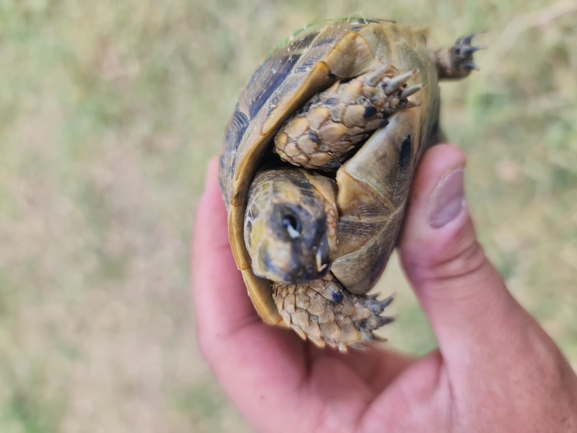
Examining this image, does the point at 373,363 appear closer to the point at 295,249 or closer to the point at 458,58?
the point at 295,249

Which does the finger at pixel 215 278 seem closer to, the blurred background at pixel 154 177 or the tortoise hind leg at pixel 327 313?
the tortoise hind leg at pixel 327 313

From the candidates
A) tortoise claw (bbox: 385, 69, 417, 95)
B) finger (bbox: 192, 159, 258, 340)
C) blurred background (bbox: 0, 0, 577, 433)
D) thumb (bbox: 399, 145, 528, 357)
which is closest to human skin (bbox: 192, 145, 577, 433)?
thumb (bbox: 399, 145, 528, 357)

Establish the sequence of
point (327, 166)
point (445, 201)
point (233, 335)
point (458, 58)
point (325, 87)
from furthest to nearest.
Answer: point (233, 335), point (458, 58), point (445, 201), point (327, 166), point (325, 87)

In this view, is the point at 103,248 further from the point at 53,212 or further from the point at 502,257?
the point at 502,257

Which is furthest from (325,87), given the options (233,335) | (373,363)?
(373,363)

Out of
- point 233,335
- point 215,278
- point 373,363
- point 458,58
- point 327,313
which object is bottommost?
point 373,363

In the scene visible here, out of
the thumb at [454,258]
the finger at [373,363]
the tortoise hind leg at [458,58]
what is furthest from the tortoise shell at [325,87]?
the finger at [373,363]

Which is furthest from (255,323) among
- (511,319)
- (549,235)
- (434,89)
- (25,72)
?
(25,72)

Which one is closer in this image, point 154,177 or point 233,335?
point 233,335

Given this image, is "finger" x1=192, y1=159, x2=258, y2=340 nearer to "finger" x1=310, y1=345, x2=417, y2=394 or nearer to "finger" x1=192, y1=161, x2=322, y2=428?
"finger" x1=192, y1=161, x2=322, y2=428
